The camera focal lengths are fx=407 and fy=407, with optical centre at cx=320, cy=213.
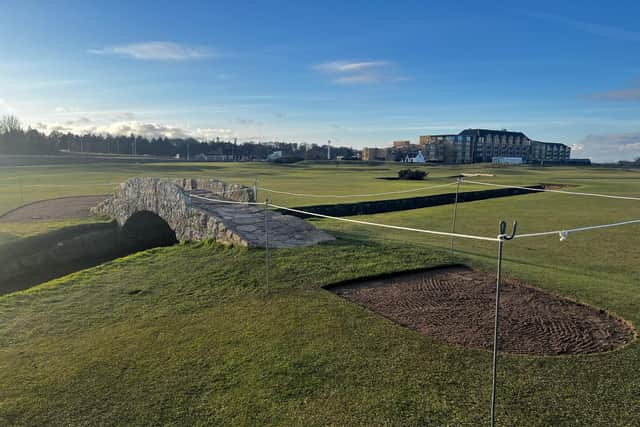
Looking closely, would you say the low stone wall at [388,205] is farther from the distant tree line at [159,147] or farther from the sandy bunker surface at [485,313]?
the distant tree line at [159,147]

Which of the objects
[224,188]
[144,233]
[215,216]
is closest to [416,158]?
[144,233]

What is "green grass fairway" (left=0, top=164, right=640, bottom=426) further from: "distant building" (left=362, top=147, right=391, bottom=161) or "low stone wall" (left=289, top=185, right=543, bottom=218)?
"distant building" (left=362, top=147, right=391, bottom=161)

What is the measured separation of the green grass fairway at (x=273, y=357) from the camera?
5160 mm

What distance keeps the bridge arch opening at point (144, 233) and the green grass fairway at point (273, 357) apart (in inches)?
308

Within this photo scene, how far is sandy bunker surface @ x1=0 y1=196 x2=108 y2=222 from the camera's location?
829 inches

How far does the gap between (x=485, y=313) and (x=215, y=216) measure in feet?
30.4

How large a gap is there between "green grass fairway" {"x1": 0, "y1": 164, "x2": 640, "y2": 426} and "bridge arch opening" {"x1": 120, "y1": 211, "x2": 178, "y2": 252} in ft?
25.6

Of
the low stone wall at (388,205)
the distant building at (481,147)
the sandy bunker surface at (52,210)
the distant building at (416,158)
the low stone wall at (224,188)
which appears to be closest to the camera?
the low stone wall at (224,188)

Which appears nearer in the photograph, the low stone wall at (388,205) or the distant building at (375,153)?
the low stone wall at (388,205)

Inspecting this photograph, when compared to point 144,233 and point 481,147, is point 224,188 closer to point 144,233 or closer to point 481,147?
point 144,233

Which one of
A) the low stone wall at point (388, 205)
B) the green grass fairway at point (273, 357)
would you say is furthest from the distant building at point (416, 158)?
the green grass fairway at point (273, 357)

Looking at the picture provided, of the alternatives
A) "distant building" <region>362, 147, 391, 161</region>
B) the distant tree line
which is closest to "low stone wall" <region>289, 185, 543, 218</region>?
the distant tree line

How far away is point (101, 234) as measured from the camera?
1978 centimetres

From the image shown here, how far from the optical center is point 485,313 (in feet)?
26.8
